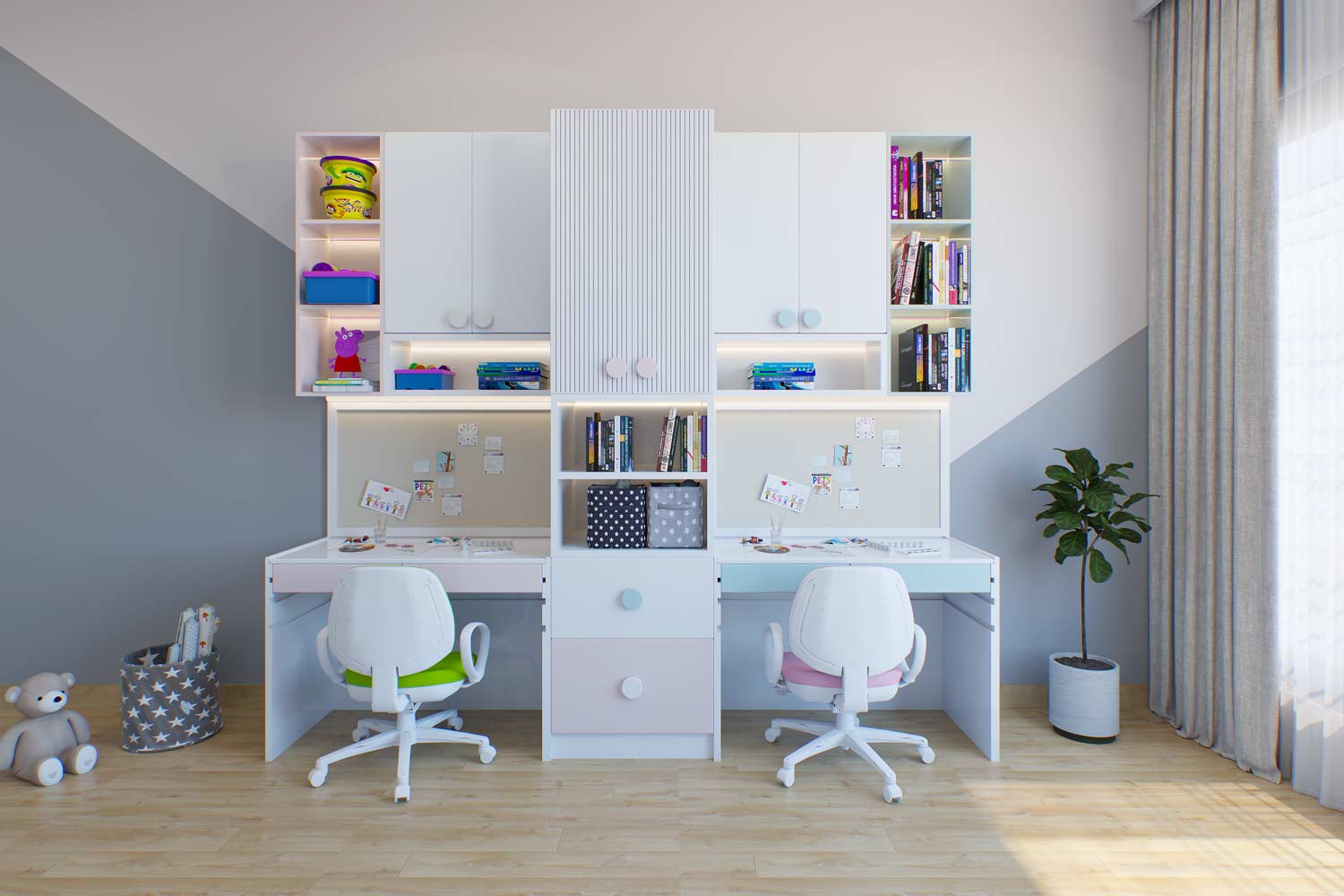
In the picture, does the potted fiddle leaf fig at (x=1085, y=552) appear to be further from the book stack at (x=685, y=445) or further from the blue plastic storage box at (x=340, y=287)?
the blue plastic storage box at (x=340, y=287)

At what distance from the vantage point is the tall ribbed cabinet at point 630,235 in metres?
2.78

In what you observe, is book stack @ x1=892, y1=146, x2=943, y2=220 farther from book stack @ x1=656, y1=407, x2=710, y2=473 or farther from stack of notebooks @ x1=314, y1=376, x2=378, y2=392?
stack of notebooks @ x1=314, y1=376, x2=378, y2=392

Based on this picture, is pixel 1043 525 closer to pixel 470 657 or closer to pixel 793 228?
pixel 793 228

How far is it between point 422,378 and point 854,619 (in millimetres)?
1922

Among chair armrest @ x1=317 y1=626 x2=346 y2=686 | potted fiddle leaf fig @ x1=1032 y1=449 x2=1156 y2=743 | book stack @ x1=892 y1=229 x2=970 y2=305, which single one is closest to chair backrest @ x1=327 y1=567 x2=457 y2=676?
chair armrest @ x1=317 y1=626 x2=346 y2=686

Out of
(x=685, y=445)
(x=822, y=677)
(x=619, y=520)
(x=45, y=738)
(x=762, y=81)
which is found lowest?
(x=45, y=738)

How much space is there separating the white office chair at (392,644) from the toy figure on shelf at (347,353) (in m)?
1.05

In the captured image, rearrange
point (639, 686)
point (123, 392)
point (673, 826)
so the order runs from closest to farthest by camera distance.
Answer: point (673, 826)
point (639, 686)
point (123, 392)

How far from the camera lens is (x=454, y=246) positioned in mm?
2945

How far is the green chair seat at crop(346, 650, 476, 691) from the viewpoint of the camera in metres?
2.53

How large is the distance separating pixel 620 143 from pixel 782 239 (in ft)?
2.40

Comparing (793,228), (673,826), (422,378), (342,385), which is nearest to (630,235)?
(793,228)

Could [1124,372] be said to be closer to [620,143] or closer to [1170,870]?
[1170,870]

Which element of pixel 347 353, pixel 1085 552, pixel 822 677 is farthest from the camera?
pixel 347 353
